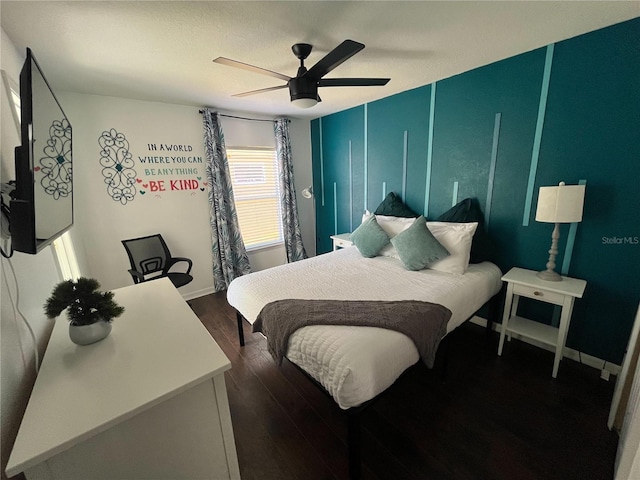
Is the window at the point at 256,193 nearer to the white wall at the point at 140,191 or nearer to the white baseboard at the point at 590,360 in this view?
the white wall at the point at 140,191

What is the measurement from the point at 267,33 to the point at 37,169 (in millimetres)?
1483

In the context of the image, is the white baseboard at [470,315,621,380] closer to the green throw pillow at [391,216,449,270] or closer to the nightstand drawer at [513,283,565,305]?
the nightstand drawer at [513,283,565,305]

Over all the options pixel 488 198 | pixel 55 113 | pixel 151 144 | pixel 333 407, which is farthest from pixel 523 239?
pixel 151 144

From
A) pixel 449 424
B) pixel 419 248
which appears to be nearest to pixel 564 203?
pixel 419 248

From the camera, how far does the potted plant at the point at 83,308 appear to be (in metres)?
1.13

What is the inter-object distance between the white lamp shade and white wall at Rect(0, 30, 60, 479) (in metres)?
2.92

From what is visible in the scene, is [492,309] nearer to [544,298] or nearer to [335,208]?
[544,298]

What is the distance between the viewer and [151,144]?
3.09 metres

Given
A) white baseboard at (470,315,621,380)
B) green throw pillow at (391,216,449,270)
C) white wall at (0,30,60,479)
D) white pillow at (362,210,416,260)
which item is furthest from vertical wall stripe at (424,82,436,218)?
white wall at (0,30,60,479)

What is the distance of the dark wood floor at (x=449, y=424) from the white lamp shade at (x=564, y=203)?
3.87 feet

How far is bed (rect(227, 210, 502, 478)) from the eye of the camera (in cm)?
130

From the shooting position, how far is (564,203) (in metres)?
1.82

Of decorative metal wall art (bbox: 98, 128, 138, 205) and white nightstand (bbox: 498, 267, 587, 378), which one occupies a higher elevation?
decorative metal wall art (bbox: 98, 128, 138, 205)

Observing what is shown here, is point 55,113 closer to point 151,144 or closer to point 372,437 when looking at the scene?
point 151,144
